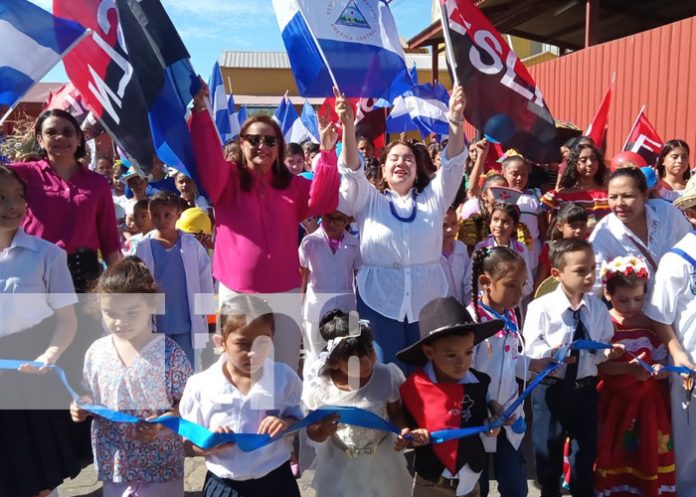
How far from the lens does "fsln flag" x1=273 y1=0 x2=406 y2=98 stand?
391 centimetres

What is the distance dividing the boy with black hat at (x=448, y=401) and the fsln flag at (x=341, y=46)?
84.7 inches

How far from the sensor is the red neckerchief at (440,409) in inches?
90.6

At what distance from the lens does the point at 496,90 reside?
423 cm

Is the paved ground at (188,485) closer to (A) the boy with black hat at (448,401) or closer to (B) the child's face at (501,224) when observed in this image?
(A) the boy with black hat at (448,401)

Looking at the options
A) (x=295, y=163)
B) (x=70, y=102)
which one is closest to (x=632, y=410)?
(x=295, y=163)

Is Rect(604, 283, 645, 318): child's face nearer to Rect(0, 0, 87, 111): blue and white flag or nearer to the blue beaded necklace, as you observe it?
the blue beaded necklace

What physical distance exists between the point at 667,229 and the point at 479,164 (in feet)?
6.87

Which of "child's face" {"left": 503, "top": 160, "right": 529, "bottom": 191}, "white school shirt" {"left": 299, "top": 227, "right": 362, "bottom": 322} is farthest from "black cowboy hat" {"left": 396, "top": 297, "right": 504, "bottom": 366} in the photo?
"child's face" {"left": 503, "top": 160, "right": 529, "bottom": 191}

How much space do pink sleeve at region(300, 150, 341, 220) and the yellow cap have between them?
180 cm

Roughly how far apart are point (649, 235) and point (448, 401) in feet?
5.99

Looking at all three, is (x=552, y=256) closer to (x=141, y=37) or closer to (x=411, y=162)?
(x=411, y=162)

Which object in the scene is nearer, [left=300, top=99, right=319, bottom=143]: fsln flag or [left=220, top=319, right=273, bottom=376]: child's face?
[left=220, top=319, right=273, bottom=376]: child's face

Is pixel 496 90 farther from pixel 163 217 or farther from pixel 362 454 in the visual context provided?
pixel 362 454

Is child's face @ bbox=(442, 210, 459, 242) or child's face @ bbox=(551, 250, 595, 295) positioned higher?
child's face @ bbox=(442, 210, 459, 242)
